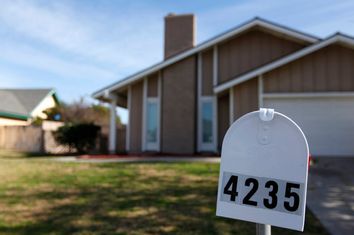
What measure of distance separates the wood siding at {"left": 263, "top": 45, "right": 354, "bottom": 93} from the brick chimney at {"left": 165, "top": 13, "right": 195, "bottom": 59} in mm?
6351

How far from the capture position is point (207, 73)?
14.7 meters

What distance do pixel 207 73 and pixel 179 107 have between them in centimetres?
190

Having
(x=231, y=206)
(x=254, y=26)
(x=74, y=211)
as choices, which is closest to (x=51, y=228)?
(x=74, y=211)

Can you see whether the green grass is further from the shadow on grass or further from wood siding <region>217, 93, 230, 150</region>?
wood siding <region>217, 93, 230, 150</region>

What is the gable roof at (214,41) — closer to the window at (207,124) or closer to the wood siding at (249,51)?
the wood siding at (249,51)

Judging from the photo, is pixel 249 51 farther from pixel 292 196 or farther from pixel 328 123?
pixel 292 196

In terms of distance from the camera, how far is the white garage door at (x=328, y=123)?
1188cm

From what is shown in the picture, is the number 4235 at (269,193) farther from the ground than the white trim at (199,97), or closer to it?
closer to it

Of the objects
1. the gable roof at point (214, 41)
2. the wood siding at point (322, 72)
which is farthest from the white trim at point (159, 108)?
the wood siding at point (322, 72)

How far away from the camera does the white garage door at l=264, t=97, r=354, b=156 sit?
11875mm

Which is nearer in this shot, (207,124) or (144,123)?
(207,124)

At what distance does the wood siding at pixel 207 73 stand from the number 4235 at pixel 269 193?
1279 centimetres

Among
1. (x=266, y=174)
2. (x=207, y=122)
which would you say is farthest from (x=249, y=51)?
(x=266, y=174)

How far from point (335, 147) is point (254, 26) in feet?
19.6
